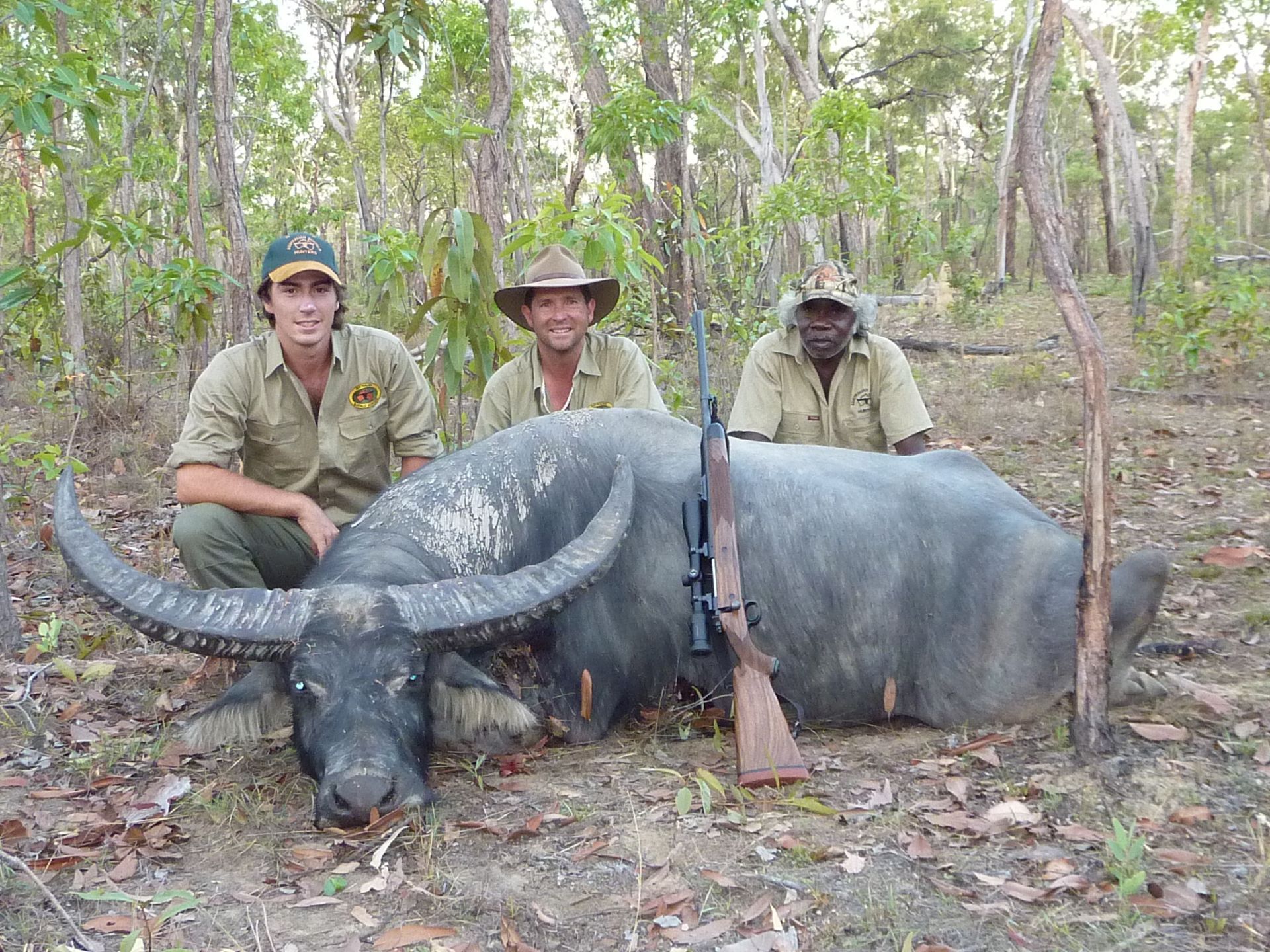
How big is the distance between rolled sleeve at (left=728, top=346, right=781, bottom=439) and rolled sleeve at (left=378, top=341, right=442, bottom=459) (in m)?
1.67

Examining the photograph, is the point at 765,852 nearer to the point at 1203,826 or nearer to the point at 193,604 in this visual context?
the point at 1203,826

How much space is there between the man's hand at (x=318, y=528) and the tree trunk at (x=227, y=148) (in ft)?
9.70

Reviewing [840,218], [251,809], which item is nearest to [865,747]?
[251,809]

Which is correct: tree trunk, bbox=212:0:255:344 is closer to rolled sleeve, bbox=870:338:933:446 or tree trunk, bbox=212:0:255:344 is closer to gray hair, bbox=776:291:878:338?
gray hair, bbox=776:291:878:338

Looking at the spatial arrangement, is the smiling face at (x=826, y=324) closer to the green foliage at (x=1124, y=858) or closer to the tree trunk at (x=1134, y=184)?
the green foliage at (x=1124, y=858)

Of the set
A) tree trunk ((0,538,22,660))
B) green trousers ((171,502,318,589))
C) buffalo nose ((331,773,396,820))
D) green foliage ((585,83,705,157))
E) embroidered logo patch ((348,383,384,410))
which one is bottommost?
buffalo nose ((331,773,396,820))

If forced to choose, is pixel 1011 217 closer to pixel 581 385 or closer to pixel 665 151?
pixel 665 151

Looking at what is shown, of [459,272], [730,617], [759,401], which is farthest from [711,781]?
[459,272]

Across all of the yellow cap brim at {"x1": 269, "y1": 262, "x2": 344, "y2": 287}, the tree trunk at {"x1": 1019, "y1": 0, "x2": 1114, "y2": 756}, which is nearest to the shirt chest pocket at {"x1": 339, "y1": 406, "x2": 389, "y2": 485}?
the yellow cap brim at {"x1": 269, "y1": 262, "x2": 344, "y2": 287}

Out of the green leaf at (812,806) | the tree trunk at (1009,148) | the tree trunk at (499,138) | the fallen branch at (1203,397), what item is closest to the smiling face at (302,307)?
the tree trunk at (499,138)

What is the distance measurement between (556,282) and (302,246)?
3.83ft

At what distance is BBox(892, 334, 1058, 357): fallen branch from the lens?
1204cm

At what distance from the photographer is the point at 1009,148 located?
77.2 ft

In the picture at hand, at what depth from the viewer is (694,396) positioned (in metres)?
8.34
